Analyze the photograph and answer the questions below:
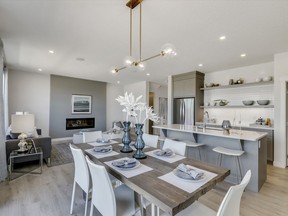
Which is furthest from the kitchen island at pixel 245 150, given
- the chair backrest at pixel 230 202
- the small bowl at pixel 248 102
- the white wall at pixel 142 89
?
the white wall at pixel 142 89

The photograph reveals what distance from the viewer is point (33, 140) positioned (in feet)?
11.5

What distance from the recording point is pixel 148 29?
2.70m

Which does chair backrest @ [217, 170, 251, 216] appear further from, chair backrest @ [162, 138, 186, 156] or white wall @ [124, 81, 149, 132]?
white wall @ [124, 81, 149, 132]

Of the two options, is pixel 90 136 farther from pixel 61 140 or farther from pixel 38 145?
pixel 61 140

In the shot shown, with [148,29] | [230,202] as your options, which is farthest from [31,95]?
[230,202]

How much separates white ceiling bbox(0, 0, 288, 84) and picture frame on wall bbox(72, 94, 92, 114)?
2677 mm

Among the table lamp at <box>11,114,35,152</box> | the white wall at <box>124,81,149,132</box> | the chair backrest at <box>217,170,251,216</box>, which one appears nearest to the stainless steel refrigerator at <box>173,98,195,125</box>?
the white wall at <box>124,81,149,132</box>

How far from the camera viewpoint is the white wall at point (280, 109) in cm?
363

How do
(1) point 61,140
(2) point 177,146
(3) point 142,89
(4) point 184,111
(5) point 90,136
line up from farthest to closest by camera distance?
1. (3) point 142,89
2. (1) point 61,140
3. (4) point 184,111
4. (5) point 90,136
5. (2) point 177,146

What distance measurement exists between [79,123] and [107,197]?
6229mm

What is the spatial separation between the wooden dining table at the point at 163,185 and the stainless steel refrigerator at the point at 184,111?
152 inches

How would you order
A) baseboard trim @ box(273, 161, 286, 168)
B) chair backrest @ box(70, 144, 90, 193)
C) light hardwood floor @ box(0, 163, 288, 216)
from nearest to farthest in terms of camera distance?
chair backrest @ box(70, 144, 90, 193) < light hardwood floor @ box(0, 163, 288, 216) < baseboard trim @ box(273, 161, 286, 168)

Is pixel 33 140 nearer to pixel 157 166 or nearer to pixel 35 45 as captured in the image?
pixel 35 45

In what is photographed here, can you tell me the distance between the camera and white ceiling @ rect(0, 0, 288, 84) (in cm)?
209
